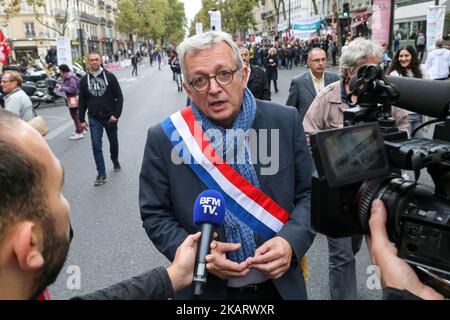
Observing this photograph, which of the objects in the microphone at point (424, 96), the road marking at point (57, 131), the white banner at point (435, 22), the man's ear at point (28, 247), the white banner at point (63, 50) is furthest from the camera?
the white banner at point (63, 50)

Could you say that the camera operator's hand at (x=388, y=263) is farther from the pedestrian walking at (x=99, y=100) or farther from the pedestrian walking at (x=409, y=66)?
the pedestrian walking at (x=99, y=100)

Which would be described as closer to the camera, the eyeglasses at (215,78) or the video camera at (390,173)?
the video camera at (390,173)

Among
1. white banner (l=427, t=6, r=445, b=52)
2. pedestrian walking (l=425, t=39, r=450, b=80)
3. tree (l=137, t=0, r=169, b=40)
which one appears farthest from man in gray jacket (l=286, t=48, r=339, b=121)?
tree (l=137, t=0, r=169, b=40)

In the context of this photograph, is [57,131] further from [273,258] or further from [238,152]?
[273,258]

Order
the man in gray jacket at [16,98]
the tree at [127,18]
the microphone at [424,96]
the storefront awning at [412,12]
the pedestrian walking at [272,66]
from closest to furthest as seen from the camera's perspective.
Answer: the microphone at [424,96]
the man in gray jacket at [16,98]
the pedestrian walking at [272,66]
the storefront awning at [412,12]
the tree at [127,18]

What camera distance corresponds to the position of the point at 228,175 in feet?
6.29

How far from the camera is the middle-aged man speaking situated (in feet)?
6.21

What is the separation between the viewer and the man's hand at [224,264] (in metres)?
1.70

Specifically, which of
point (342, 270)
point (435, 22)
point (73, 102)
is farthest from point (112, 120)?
point (435, 22)

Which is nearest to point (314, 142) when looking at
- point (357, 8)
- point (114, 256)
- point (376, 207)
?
point (376, 207)

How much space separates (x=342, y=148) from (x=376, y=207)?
7.4 inches

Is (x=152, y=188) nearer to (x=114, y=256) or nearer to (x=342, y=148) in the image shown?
(x=342, y=148)

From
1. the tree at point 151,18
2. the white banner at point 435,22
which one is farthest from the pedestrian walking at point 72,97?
the tree at point 151,18
